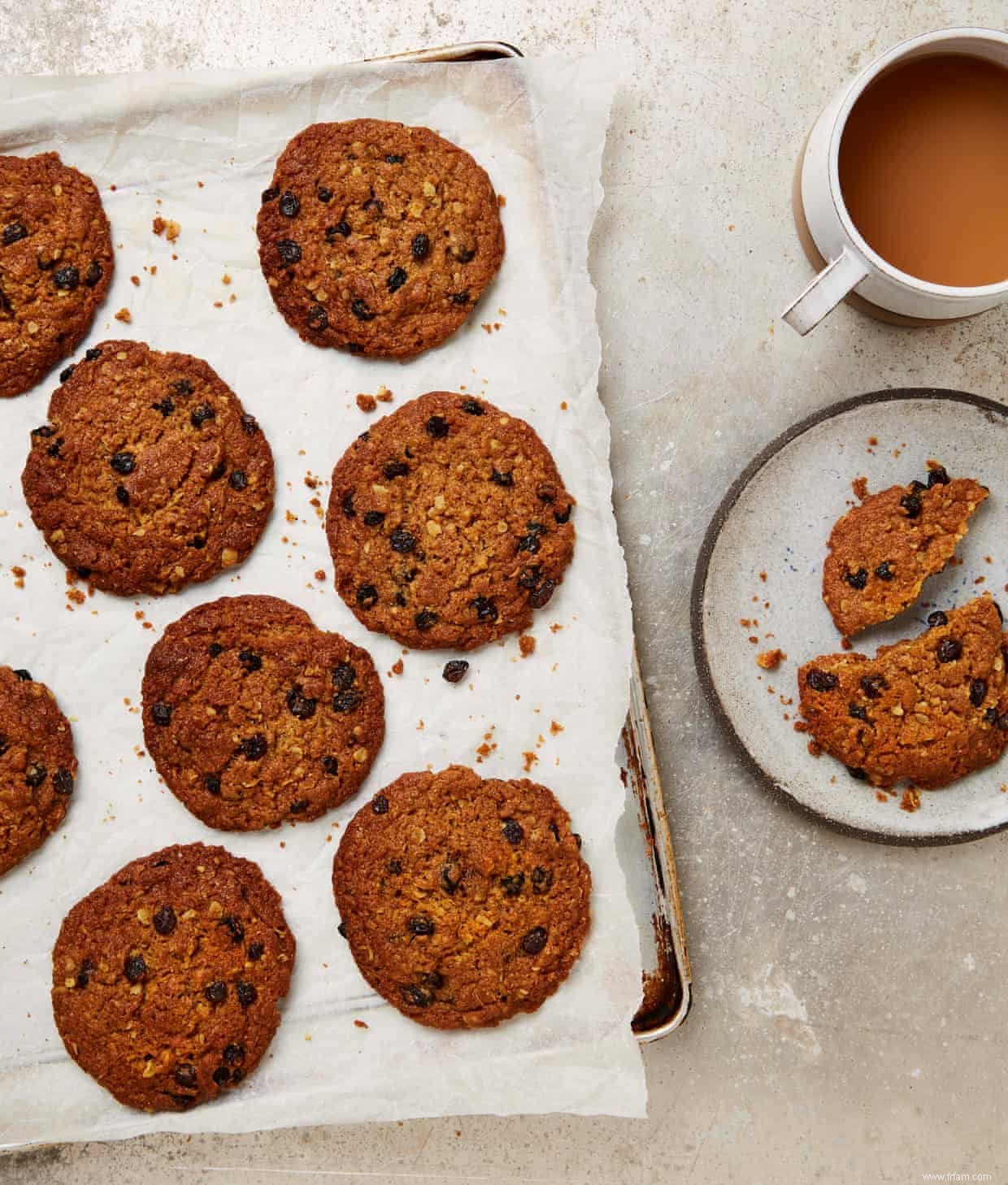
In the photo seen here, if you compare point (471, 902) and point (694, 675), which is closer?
point (471, 902)

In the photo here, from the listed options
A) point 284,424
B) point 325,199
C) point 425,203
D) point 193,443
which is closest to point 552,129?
point 425,203

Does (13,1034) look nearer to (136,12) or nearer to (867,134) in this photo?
(136,12)

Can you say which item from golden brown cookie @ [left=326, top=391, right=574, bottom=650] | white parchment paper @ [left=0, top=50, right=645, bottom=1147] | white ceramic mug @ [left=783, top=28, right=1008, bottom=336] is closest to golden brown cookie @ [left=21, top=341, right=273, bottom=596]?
white parchment paper @ [left=0, top=50, right=645, bottom=1147]

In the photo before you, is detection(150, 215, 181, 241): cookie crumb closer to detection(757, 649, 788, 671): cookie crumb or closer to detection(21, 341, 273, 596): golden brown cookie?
detection(21, 341, 273, 596): golden brown cookie

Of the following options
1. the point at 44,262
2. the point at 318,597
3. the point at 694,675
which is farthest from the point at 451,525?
the point at 44,262

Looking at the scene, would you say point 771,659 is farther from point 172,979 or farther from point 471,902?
point 172,979

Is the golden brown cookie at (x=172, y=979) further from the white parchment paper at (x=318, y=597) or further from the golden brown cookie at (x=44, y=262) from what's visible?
the golden brown cookie at (x=44, y=262)
